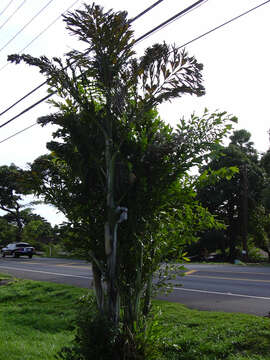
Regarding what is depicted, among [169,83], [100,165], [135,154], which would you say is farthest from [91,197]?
[169,83]

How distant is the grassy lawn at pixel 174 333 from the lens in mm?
5023

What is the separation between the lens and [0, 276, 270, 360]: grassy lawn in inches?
198

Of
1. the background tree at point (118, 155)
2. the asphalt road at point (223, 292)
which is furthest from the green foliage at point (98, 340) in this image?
the asphalt road at point (223, 292)

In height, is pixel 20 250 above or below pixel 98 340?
above

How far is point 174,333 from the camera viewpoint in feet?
19.8

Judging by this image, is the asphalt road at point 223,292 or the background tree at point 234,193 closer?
the asphalt road at point 223,292

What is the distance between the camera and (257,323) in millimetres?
6203

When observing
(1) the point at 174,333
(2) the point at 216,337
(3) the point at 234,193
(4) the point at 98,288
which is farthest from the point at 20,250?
(4) the point at 98,288

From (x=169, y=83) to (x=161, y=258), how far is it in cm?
205

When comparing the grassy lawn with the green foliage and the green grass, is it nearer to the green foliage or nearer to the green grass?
the green grass

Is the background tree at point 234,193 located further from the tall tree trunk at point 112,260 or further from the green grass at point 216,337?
the tall tree trunk at point 112,260

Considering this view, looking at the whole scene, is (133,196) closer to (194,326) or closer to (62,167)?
(62,167)

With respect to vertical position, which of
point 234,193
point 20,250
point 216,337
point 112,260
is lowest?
point 216,337

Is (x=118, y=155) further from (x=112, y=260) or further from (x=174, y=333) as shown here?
(x=174, y=333)
